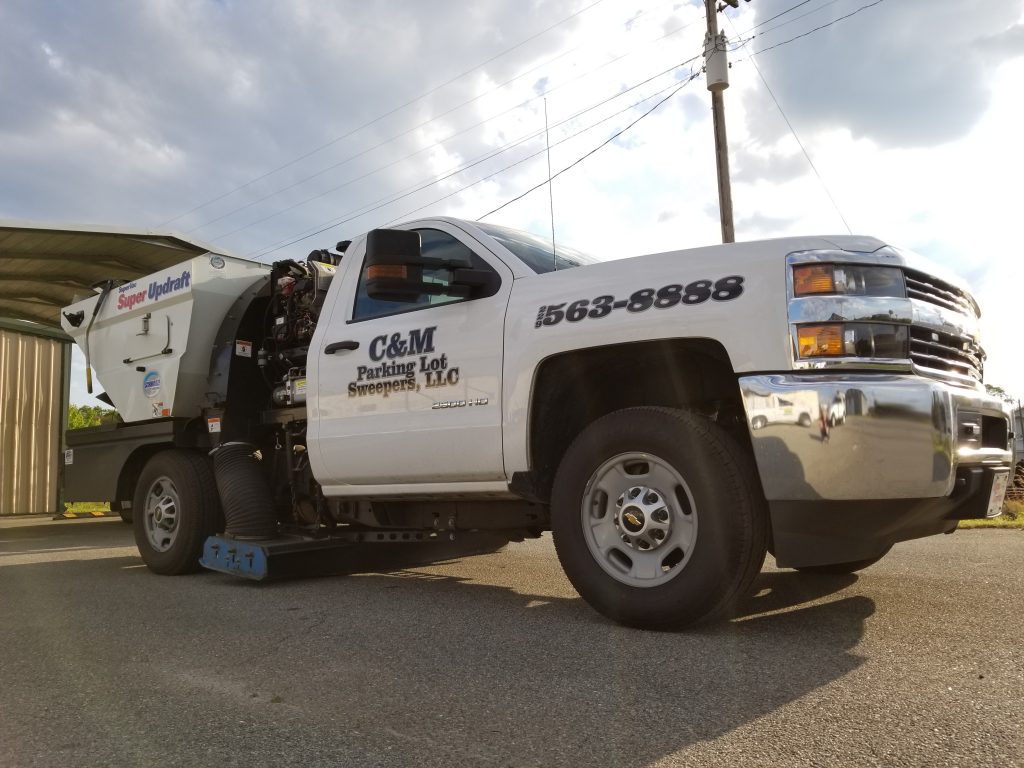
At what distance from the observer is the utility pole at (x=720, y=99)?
13.5 m

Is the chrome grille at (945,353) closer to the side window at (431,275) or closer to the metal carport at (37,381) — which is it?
the side window at (431,275)

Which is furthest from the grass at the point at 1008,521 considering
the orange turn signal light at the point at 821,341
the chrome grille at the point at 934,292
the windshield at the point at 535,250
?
the orange turn signal light at the point at 821,341

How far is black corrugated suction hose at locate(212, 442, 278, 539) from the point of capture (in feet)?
17.6

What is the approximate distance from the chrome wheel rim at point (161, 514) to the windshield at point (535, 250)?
10.2 ft

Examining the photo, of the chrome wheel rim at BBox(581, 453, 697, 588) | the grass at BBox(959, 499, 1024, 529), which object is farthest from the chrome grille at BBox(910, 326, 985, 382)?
the grass at BBox(959, 499, 1024, 529)

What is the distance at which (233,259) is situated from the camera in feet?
21.1

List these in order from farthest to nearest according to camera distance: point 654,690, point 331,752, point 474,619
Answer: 1. point 474,619
2. point 654,690
3. point 331,752

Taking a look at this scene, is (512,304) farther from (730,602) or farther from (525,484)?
(730,602)

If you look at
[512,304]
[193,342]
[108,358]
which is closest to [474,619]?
[512,304]

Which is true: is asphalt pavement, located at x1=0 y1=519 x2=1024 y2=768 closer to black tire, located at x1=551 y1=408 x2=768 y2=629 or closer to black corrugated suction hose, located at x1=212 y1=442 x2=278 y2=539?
black tire, located at x1=551 y1=408 x2=768 y2=629

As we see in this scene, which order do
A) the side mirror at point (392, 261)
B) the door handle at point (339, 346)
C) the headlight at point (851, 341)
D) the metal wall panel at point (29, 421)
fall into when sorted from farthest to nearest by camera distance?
the metal wall panel at point (29, 421) < the door handle at point (339, 346) < the side mirror at point (392, 261) < the headlight at point (851, 341)

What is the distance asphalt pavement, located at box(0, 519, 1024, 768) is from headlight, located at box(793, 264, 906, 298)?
136 centimetres

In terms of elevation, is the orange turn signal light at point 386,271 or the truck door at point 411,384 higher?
the orange turn signal light at point 386,271

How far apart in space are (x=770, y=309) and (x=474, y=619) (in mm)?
1986
